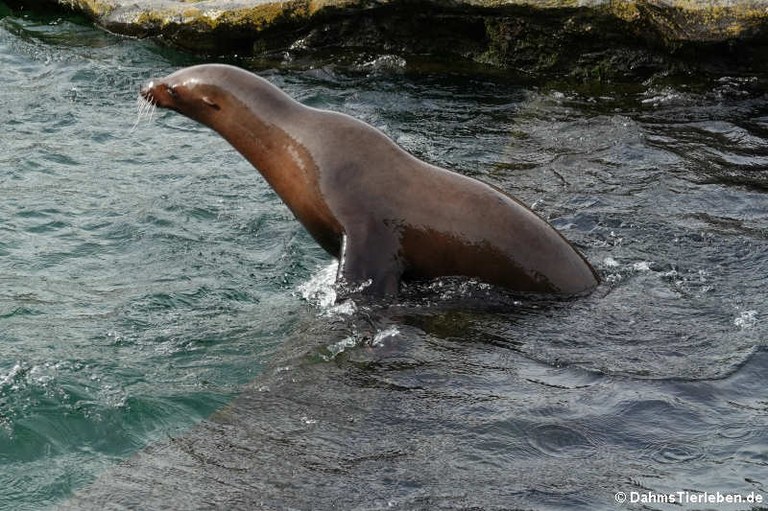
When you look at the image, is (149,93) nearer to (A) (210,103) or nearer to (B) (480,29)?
(A) (210,103)

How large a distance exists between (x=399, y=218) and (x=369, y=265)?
0.37 meters

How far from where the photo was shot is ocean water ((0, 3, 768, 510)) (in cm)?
516

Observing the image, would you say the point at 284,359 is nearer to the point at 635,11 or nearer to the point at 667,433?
the point at 667,433

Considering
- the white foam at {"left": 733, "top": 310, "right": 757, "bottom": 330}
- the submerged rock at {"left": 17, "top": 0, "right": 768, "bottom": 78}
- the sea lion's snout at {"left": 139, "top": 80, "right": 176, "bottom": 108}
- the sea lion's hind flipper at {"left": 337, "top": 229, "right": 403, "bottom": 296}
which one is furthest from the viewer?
the submerged rock at {"left": 17, "top": 0, "right": 768, "bottom": 78}

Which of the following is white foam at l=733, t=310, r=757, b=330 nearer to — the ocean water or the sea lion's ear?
the ocean water

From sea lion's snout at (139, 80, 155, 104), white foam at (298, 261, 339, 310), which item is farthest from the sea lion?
sea lion's snout at (139, 80, 155, 104)

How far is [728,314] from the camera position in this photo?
684 cm

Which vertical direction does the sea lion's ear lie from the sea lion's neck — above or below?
above

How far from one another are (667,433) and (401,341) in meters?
1.66

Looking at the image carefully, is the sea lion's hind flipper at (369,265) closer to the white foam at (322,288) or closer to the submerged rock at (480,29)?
the white foam at (322,288)

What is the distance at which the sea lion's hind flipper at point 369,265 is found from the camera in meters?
6.77

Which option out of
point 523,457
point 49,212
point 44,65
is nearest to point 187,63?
point 44,65

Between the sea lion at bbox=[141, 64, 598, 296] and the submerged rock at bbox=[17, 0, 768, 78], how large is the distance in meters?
5.04

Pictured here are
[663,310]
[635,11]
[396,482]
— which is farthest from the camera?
[635,11]
